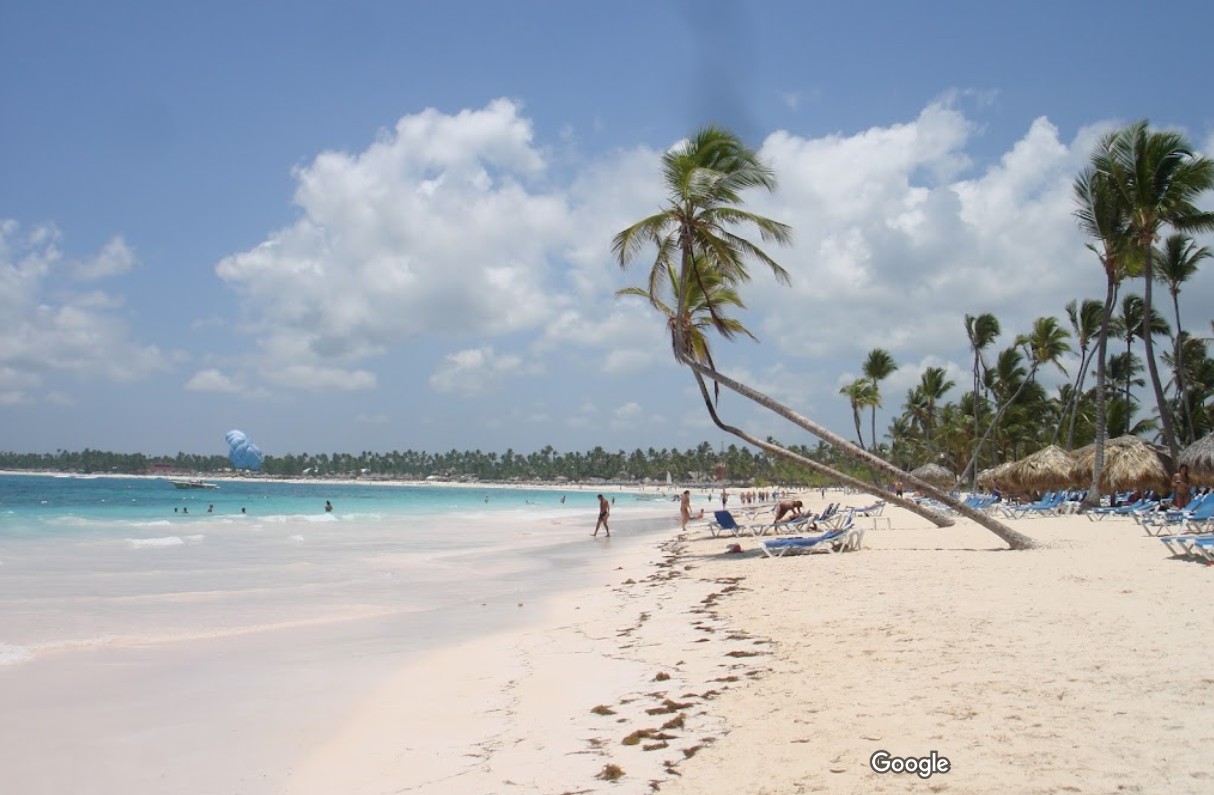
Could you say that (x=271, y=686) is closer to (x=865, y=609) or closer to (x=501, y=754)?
(x=501, y=754)

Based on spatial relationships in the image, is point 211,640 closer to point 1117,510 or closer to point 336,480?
point 1117,510

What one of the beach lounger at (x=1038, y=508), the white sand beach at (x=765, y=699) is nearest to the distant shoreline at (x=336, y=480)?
the beach lounger at (x=1038, y=508)

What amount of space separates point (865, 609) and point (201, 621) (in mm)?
7924

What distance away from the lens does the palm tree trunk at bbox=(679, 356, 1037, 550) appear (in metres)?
13.1

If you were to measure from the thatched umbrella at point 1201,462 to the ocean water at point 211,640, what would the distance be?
13.6 m

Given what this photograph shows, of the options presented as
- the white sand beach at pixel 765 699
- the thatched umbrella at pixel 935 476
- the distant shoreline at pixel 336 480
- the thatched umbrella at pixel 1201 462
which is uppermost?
the thatched umbrella at pixel 1201 462

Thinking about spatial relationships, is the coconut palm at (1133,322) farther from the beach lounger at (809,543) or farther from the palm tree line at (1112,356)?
the beach lounger at (809,543)

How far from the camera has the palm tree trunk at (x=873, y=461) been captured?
13.1 m

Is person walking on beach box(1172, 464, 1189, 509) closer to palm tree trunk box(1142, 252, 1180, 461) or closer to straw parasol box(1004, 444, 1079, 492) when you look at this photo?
palm tree trunk box(1142, 252, 1180, 461)

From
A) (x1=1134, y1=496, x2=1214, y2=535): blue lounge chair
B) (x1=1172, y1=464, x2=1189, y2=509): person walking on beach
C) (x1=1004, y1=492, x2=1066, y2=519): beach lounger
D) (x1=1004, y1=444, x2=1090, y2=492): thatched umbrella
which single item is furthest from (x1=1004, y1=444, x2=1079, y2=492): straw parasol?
(x1=1134, y1=496, x2=1214, y2=535): blue lounge chair

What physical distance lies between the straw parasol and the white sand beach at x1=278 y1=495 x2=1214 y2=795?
64.2 feet

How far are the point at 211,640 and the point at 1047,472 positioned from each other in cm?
2689

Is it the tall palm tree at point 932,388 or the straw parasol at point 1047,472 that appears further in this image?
the tall palm tree at point 932,388

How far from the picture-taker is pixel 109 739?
18.2 feet
